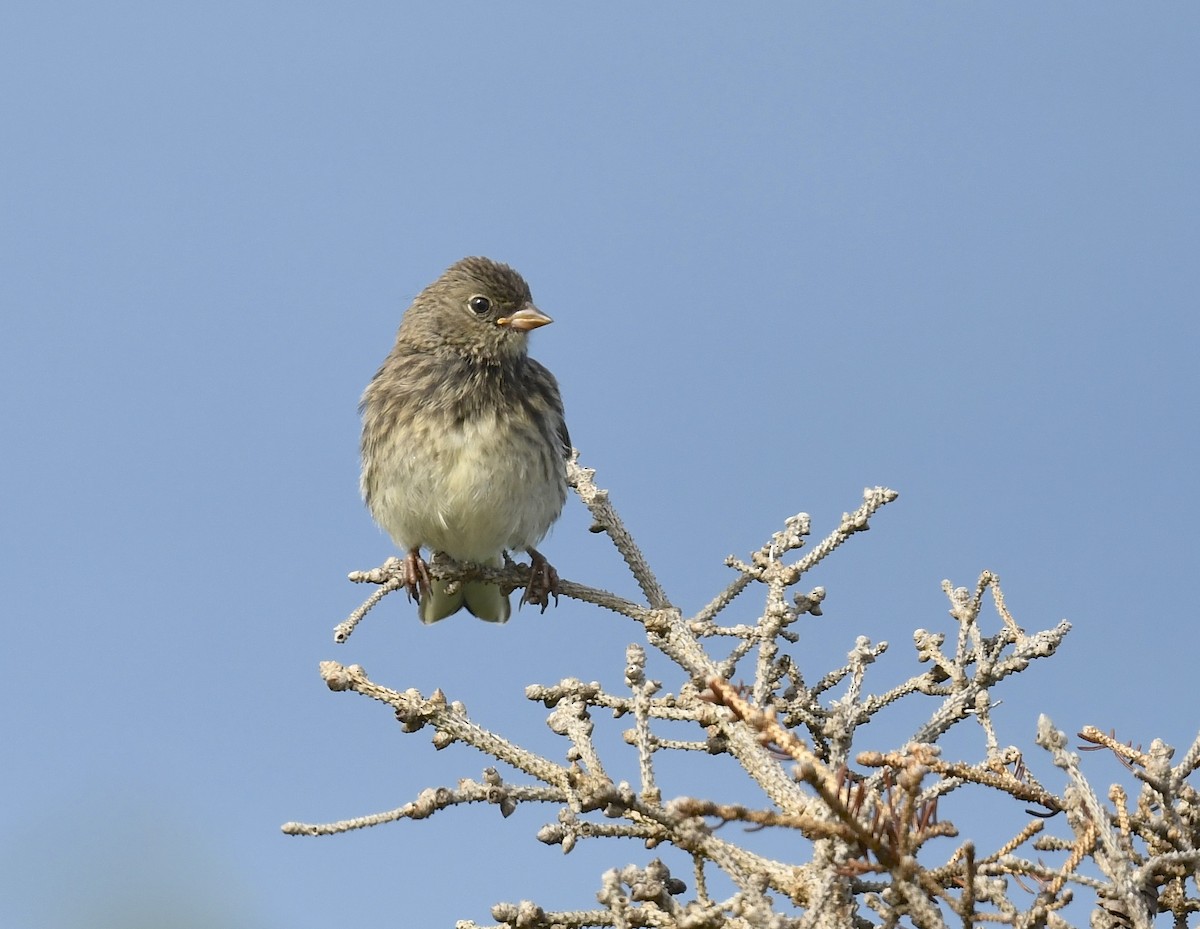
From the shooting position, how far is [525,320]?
23.1 feet

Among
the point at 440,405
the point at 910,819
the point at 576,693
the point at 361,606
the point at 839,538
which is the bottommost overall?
the point at 910,819

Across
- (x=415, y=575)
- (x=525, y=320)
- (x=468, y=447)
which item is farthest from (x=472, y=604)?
(x=525, y=320)

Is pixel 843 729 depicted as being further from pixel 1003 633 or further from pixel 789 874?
pixel 1003 633

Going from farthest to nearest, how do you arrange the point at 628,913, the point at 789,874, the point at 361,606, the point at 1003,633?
the point at 361,606 < the point at 1003,633 < the point at 789,874 < the point at 628,913

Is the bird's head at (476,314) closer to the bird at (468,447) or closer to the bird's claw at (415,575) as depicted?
the bird at (468,447)

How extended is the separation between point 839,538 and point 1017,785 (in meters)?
1.13

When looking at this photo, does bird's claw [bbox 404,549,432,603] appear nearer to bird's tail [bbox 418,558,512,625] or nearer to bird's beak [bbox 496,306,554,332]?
bird's tail [bbox 418,558,512,625]

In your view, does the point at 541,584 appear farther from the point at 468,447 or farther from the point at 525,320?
the point at 525,320

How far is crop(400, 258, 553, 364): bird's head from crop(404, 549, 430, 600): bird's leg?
111 cm

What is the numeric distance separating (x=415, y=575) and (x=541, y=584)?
740 mm

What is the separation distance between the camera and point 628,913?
8.70 ft

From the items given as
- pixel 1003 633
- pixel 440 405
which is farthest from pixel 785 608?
pixel 440 405

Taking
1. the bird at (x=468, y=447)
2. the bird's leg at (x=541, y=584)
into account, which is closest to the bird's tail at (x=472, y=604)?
the bird at (x=468, y=447)

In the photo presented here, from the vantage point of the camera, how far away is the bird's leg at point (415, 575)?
6.49 metres
